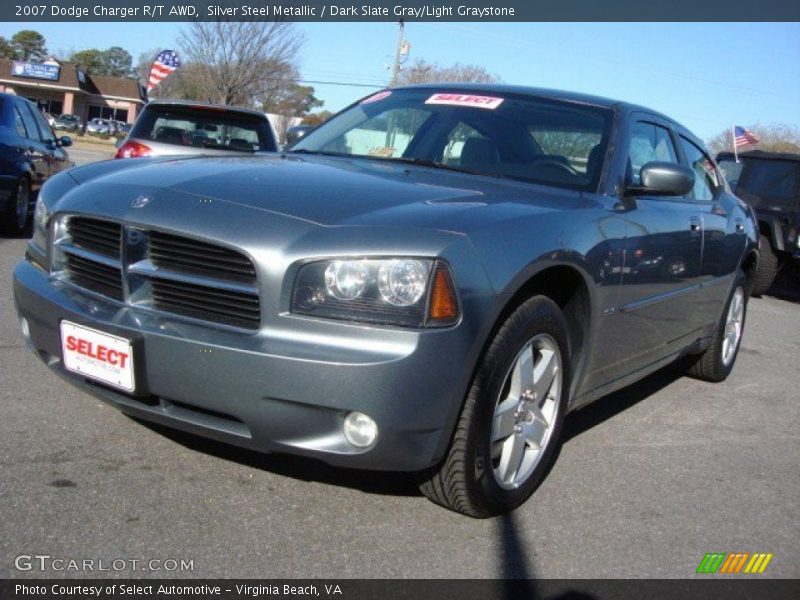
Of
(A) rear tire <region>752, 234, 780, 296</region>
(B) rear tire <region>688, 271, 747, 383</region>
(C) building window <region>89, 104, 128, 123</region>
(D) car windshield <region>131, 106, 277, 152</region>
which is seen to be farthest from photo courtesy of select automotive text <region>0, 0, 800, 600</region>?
(C) building window <region>89, 104, 128, 123</region>

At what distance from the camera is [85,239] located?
3.05 metres

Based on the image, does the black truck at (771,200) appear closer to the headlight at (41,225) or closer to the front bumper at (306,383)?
the front bumper at (306,383)

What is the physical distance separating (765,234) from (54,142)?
9520mm

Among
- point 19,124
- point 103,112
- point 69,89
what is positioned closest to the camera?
point 19,124

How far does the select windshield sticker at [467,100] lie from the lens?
4141 mm

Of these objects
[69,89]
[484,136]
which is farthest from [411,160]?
[69,89]

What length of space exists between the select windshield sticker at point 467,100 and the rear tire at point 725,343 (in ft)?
7.54

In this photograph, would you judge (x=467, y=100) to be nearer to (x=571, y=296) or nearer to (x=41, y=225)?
(x=571, y=296)

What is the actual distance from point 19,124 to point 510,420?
800cm

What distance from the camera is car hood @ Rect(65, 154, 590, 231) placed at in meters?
2.74

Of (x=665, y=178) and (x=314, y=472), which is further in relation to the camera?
(x=665, y=178)

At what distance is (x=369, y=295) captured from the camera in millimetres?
2537
